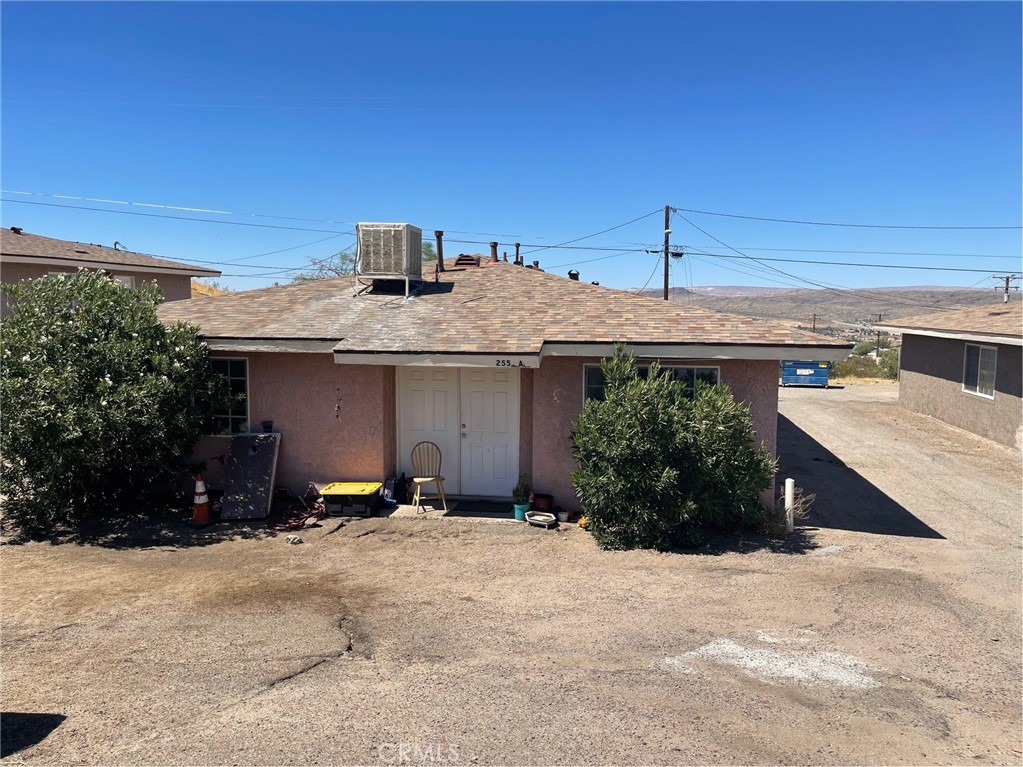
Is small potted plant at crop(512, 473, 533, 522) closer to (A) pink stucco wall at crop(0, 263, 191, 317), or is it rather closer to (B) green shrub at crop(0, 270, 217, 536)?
(B) green shrub at crop(0, 270, 217, 536)

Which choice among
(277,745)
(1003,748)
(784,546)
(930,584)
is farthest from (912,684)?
(277,745)

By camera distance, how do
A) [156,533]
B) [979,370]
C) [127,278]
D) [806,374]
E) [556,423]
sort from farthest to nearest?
[806,374] → [127,278] → [979,370] → [556,423] → [156,533]

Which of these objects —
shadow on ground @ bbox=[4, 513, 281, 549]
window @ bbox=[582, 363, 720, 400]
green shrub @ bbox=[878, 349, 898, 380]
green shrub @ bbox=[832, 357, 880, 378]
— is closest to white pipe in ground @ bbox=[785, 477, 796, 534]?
window @ bbox=[582, 363, 720, 400]

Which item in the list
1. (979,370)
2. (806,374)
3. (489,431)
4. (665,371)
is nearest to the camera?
(665,371)

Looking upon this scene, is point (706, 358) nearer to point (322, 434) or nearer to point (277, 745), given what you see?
point (322, 434)

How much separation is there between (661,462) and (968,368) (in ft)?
45.7

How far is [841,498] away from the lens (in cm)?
1194

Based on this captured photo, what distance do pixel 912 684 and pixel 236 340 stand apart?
930 centimetres

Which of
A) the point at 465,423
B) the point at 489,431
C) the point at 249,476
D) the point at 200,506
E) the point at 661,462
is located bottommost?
the point at 200,506

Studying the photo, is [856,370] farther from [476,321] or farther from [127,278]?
[127,278]

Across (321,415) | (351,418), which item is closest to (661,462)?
(351,418)

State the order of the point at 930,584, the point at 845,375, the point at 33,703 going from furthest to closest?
the point at 845,375 < the point at 930,584 < the point at 33,703

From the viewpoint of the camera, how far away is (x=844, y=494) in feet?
40.0

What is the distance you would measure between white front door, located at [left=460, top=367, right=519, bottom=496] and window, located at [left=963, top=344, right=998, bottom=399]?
42.8ft
